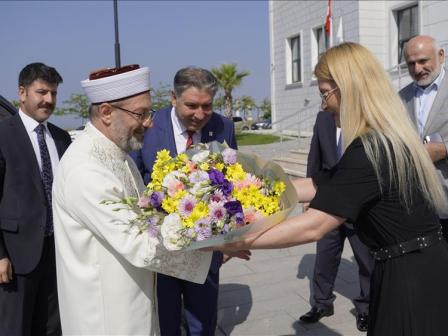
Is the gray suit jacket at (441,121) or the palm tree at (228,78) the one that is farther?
the palm tree at (228,78)

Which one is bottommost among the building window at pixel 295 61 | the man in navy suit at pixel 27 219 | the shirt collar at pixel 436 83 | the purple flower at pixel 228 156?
the man in navy suit at pixel 27 219

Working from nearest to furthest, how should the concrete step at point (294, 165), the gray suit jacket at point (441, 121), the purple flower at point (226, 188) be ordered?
the purple flower at point (226, 188) < the gray suit jacket at point (441, 121) < the concrete step at point (294, 165)

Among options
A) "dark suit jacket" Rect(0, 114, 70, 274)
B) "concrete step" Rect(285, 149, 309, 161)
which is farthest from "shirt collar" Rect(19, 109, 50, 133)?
"concrete step" Rect(285, 149, 309, 161)

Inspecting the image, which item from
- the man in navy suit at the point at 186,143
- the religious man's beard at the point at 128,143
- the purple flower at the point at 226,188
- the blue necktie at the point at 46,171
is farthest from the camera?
the blue necktie at the point at 46,171

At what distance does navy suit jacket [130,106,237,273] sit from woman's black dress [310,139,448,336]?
1.36m

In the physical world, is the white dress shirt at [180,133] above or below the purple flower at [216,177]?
above

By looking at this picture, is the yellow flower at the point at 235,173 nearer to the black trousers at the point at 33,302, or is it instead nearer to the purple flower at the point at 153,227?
the purple flower at the point at 153,227

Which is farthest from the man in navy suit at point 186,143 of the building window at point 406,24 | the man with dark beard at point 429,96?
the building window at point 406,24

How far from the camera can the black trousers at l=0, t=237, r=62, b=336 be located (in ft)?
10.8

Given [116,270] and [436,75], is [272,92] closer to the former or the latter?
[436,75]

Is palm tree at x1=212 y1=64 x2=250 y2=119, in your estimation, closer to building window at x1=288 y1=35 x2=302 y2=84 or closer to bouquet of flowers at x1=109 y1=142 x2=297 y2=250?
building window at x1=288 y1=35 x2=302 y2=84

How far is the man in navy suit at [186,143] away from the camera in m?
3.17

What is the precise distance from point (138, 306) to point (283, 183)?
2.82 ft

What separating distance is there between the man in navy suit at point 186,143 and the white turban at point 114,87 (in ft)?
2.81
